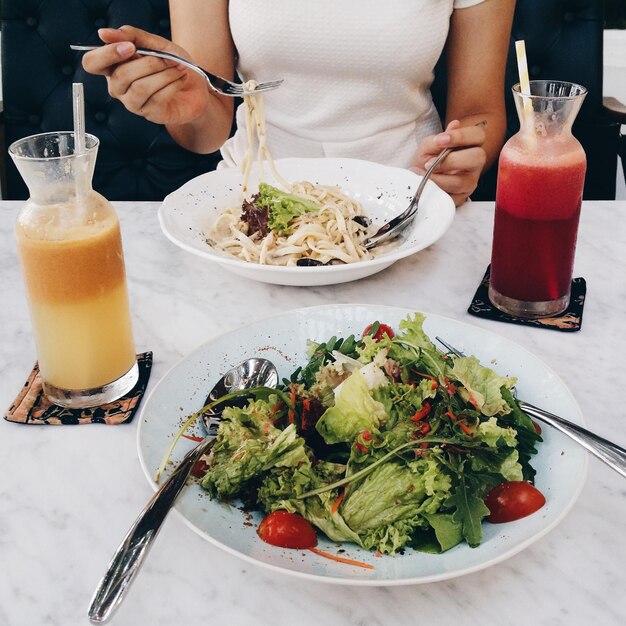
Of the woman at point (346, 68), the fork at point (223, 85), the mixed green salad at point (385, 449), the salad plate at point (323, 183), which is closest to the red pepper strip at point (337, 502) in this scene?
the mixed green salad at point (385, 449)

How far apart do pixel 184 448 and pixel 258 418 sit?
0.10 meters

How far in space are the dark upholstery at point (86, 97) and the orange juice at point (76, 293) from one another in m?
1.76

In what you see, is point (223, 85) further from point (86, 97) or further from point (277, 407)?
point (86, 97)

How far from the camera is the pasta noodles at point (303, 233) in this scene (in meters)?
1.38

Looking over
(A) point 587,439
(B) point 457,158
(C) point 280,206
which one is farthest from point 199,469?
(B) point 457,158

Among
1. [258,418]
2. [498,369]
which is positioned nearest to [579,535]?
[498,369]

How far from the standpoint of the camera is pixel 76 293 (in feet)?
3.04

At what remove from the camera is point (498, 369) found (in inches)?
37.1

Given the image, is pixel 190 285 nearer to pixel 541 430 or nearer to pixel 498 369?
pixel 498 369

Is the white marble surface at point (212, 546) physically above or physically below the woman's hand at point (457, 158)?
below

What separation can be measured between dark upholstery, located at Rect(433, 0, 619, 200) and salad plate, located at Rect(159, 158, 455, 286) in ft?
3.25

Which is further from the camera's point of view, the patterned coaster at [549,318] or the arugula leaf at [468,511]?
the patterned coaster at [549,318]

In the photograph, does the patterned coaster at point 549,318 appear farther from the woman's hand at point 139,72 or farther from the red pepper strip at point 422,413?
the woman's hand at point 139,72

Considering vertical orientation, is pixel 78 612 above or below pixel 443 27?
below
